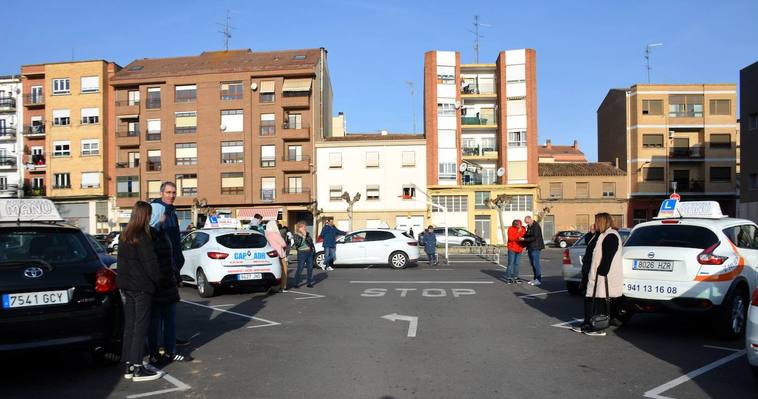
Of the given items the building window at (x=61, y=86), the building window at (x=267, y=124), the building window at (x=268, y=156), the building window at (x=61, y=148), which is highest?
the building window at (x=61, y=86)

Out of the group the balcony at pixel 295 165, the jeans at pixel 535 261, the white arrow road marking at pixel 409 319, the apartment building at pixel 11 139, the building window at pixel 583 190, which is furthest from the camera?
the apartment building at pixel 11 139

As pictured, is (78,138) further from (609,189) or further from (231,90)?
(609,189)

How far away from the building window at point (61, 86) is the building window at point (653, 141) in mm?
53441

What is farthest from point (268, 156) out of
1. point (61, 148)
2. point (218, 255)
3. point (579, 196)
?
point (218, 255)

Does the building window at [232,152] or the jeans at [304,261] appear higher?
the building window at [232,152]

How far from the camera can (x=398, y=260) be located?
21.9m

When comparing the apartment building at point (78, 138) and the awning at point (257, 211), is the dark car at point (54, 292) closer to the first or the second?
the awning at point (257, 211)

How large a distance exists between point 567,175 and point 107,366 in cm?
5379

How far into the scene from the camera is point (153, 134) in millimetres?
54781

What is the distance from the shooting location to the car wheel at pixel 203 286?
13180mm

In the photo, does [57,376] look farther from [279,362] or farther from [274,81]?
[274,81]

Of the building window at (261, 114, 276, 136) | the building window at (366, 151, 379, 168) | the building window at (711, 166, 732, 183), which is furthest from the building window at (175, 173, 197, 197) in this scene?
the building window at (711, 166, 732, 183)

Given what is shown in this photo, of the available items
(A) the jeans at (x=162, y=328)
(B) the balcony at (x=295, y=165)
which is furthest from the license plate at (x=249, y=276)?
(B) the balcony at (x=295, y=165)

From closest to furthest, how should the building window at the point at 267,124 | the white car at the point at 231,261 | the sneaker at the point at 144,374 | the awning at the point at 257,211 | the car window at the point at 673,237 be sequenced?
the sneaker at the point at 144,374, the car window at the point at 673,237, the white car at the point at 231,261, the awning at the point at 257,211, the building window at the point at 267,124
